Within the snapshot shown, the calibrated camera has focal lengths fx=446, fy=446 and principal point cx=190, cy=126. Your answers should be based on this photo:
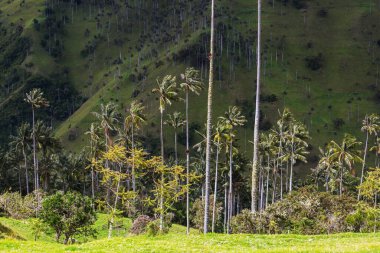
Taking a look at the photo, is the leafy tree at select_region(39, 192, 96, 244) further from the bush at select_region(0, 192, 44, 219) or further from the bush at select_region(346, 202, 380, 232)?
the bush at select_region(346, 202, 380, 232)

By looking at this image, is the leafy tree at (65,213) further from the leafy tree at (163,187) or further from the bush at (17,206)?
the bush at (17,206)

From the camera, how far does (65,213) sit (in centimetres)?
4878

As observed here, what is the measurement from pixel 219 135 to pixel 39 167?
58.5 m

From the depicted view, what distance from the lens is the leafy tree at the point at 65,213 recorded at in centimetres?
4772

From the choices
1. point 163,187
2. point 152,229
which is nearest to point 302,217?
point 163,187

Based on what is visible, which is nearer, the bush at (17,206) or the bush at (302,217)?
the bush at (302,217)

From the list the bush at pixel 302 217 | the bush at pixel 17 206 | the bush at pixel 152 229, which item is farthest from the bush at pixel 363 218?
the bush at pixel 17 206

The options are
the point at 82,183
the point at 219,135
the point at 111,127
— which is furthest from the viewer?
the point at 82,183

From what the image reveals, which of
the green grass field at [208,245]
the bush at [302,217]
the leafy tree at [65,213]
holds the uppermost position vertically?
the green grass field at [208,245]

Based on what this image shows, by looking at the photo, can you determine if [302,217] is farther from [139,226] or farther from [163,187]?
[139,226]

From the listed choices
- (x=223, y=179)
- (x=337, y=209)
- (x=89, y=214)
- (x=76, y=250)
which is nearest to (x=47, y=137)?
(x=223, y=179)

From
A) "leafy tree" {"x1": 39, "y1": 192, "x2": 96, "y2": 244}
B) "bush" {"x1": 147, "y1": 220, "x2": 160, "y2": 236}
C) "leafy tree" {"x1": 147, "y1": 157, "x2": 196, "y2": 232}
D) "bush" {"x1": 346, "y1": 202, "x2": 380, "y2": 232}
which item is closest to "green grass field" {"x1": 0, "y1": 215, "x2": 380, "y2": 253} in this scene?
"bush" {"x1": 147, "y1": 220, "x2": 160, "y2": 236}

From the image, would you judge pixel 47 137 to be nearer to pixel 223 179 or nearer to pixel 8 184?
pixel 8 184

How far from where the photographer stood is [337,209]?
6600cm
